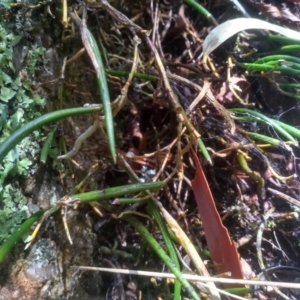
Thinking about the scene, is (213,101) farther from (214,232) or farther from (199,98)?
(214,232)

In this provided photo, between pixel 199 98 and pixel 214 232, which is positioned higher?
pixel 199 98

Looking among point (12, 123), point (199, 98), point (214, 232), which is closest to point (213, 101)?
point (199, 98)

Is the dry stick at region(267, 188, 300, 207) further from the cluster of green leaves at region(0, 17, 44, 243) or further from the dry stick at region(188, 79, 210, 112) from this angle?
the cluster of green leaves at region(0, 17, 44, 243)

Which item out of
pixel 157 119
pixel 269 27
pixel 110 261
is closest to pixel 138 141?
pixel 157 119

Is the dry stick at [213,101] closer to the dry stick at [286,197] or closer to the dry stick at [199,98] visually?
the dry stick at [199,98]

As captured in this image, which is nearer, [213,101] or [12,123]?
[12,123]

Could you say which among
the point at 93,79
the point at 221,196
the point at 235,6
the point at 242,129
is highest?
the point at 235,6

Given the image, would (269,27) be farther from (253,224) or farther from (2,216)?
(2,216)
